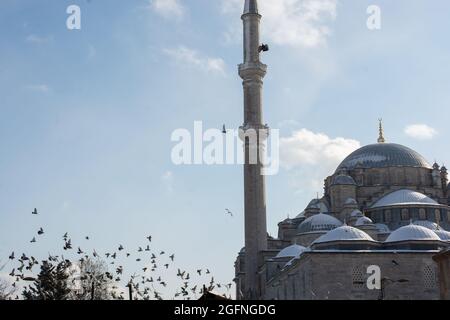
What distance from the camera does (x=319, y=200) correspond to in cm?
4834

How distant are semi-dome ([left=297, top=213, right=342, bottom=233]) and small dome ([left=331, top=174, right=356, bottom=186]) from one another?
3620 millimetres

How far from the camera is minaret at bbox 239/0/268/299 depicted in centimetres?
3959

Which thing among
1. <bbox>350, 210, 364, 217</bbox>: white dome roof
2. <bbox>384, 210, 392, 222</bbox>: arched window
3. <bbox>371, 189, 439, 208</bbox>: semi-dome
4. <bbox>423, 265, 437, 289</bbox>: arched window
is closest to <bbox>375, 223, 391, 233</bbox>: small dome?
<bbox>384, 210, 392, 222</bbox>: arched window

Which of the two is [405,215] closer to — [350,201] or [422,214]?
[422,214]

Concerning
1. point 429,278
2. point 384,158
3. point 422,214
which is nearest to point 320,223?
point 422,214

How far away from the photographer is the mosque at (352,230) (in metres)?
32.6

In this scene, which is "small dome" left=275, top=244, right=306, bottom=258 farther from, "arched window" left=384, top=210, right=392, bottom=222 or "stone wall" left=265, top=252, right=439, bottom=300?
"arched window" left=384, top=210, right=392, bottom=222

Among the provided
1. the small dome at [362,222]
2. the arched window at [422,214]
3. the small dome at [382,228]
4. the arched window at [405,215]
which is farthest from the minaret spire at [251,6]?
the arched window at [422,214]

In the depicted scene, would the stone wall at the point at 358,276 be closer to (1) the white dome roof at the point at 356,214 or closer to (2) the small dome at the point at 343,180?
(1) the white dome roof at the point at 356,214

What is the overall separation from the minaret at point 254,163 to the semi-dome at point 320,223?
3225 mm
